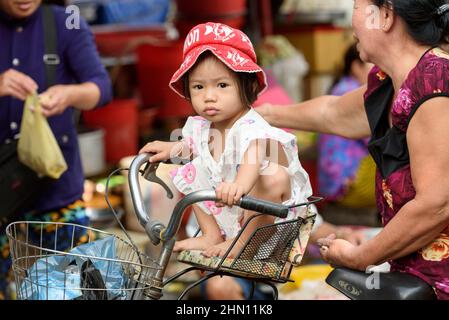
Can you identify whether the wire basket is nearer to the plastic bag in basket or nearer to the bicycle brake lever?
the plastic bag in basket

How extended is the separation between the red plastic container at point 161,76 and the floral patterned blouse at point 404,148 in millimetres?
4060

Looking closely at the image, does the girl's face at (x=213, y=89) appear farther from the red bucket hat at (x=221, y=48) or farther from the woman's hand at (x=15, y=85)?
the woman's hand at (x=15, y=85)

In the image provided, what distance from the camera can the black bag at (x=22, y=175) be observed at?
3.64m

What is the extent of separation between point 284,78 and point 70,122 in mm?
4195

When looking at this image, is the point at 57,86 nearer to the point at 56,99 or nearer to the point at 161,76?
the point at 56,99

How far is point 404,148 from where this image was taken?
9.04 ft

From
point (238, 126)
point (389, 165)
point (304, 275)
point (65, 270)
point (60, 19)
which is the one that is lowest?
point (304, 275)

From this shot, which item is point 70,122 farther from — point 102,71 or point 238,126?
point 238,126

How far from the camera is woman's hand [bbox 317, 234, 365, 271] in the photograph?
2801mm

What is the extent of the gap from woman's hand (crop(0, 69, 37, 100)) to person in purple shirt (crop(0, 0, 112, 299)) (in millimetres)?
25

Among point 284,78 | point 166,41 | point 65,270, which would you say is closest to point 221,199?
point 65,270

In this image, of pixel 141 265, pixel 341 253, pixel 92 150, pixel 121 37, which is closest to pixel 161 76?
pixel 121 37

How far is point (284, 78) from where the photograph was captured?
25.8 feet

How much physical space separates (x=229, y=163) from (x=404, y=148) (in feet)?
1.88
